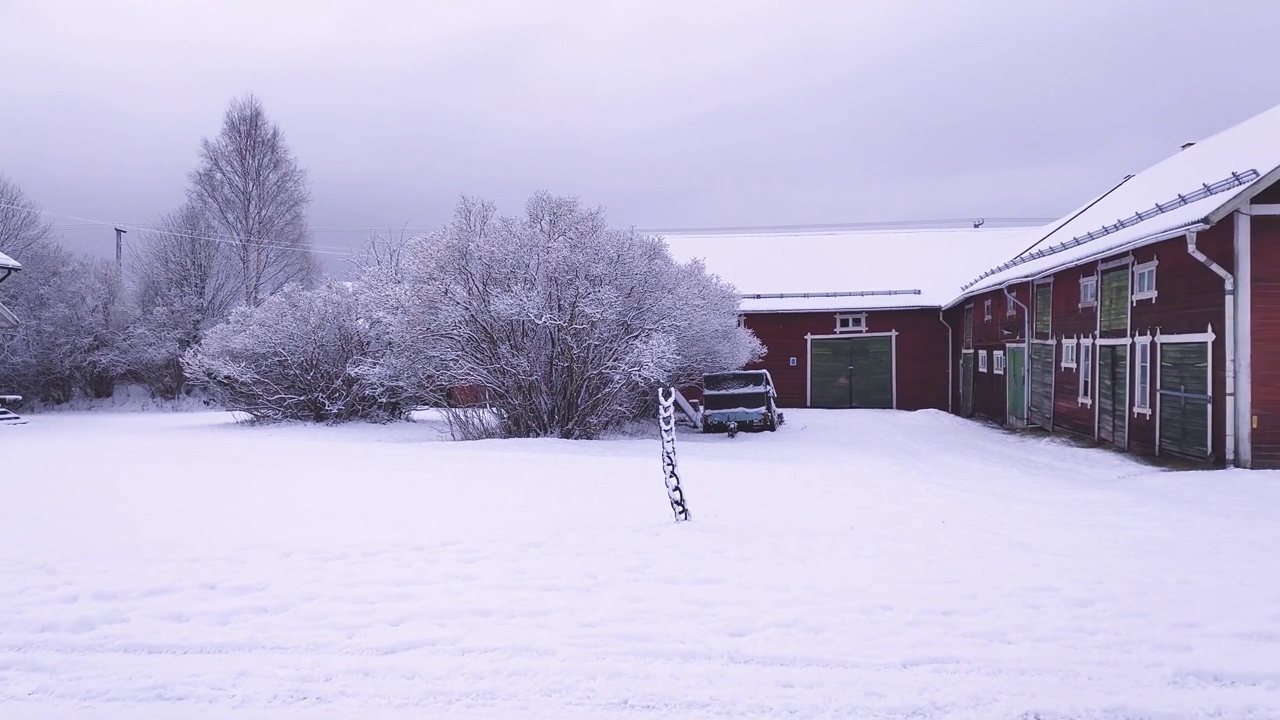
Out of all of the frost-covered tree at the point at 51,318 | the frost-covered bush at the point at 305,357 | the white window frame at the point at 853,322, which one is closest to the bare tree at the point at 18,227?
the frost-covered tree at the point at 51,318

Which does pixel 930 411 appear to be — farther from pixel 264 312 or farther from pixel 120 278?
pixel 120 278

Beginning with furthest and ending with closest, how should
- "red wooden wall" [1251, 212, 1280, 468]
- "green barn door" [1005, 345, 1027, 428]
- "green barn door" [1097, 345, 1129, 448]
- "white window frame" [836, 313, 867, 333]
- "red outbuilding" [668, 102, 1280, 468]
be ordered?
"white window frame" [836, 313, 867, 333]
"green barn door" [1005, 345, 1027, 428]
"green barn door" [1097, 345, 1129, 448]
"red outbuilding" [668, 102, 1280, 468]
"red wooden wall" [1251, 212, 1280, 468]

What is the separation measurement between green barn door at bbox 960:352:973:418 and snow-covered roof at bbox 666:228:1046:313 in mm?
2377

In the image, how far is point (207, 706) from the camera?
14.8 feet

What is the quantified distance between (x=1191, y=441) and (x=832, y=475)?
18.7 feet

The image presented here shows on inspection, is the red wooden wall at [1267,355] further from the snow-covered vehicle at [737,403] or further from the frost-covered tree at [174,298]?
the frost-covered tree at [174,298]

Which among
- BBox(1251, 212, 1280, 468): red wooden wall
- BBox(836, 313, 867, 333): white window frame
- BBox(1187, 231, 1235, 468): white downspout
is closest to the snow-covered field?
BBox(1187, 231, 1235, 468): white downspout

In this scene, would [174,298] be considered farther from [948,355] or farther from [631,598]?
[631,598]

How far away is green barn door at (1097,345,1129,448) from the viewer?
16078 mm

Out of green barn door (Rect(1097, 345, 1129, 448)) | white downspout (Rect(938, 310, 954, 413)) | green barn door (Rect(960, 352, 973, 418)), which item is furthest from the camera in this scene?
white downspout (Rect(938, 310, 954, 413))

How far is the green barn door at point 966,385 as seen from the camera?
27750 mm

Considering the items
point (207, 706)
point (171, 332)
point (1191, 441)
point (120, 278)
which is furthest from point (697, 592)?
point (120, 278)

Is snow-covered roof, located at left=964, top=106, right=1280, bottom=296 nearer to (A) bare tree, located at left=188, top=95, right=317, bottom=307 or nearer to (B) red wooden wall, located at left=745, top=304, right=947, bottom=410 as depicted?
(B) red wooden wall, located at left=745, top=304, right=947, bottom=410

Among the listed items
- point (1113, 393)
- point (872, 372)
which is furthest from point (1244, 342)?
point (872, 372)
